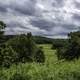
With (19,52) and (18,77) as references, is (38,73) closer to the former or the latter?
(18,77)

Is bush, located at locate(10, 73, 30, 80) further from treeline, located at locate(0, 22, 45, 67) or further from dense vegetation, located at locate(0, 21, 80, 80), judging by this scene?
treeline, located at locate(0, 22, 45, 67)

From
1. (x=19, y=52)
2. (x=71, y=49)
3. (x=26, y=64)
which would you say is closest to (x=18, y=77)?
(x=26, y=64)

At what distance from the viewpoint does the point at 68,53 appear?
27.2 meters

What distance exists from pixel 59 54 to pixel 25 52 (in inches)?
280

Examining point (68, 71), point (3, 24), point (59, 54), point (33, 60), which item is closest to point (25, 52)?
point (33, 60)

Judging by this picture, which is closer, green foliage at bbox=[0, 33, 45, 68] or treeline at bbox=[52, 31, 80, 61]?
green foliage at bbox=[0, 33, 45, 68]

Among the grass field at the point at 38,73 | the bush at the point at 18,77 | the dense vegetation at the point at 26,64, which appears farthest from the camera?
the dense vegetation at the point at 26,64

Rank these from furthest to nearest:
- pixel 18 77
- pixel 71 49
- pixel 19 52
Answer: pixel 71 49, pixel 19 52, pixel 18 77

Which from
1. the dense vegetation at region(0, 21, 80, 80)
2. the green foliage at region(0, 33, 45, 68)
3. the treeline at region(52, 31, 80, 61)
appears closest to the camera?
the dense vegetation at region(0, 21, 80, 80)

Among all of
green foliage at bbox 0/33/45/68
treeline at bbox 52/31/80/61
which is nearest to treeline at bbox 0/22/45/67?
green foliage at bbox 0/33/45/68

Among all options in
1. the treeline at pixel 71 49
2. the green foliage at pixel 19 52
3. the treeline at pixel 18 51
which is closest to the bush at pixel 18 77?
the treeline at pixel 18 51

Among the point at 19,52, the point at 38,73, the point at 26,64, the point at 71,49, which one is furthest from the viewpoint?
the point at 71,49

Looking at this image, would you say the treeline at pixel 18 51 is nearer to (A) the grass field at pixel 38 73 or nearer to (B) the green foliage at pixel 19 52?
(B) the green foliage at pixel 19 52

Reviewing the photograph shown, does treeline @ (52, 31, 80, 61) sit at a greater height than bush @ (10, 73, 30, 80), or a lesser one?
greater
